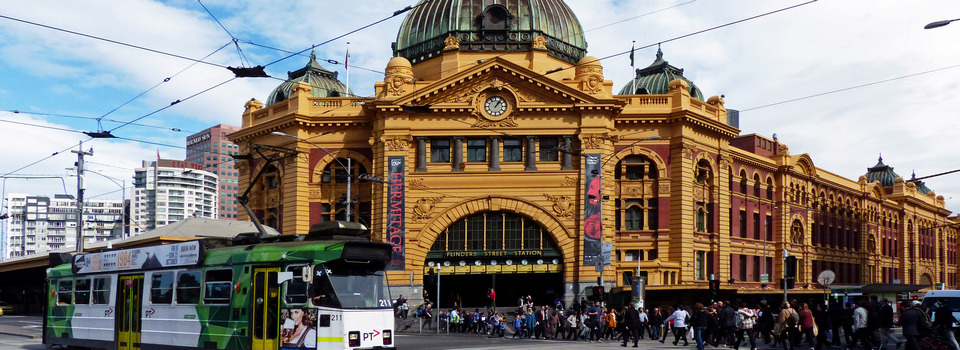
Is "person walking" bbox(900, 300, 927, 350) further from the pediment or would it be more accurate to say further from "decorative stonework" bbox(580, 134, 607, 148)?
the pediment

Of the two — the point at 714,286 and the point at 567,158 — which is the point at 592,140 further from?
the point at 714,286

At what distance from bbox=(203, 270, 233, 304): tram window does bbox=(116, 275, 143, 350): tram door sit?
3.44 metres

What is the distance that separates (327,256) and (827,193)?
64.9m

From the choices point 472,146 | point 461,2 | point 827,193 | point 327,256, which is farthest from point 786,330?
point 827,193

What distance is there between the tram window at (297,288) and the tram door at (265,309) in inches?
13.5

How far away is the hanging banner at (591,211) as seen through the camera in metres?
51.4

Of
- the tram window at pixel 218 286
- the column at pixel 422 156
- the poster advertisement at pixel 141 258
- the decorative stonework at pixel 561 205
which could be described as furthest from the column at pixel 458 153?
the tram window at pixel 218 286

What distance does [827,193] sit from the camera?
76438 millimetres

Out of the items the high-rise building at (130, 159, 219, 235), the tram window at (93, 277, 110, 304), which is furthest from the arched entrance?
the high-rise building at (130, 159, 219, 235)

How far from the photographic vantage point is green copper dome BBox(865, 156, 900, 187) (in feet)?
335

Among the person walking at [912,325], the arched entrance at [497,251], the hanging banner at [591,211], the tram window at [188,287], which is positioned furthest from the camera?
the arched entrance at [497,251]

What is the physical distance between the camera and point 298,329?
1986 cm

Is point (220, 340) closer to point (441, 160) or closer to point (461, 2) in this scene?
point (441, 160)

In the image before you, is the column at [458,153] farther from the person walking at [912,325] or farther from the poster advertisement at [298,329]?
the poster advertisement at [298,329]
